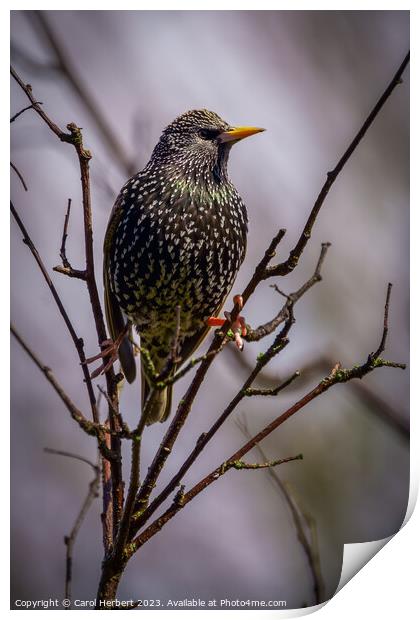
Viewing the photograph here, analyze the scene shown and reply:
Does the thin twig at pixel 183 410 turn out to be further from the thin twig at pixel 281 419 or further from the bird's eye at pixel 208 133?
the bird's eye at pixel 208 133

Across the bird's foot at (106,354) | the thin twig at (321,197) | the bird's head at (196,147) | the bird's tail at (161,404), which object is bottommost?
the bird's tail at (161,404)

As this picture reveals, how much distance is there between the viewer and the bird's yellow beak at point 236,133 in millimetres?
2049

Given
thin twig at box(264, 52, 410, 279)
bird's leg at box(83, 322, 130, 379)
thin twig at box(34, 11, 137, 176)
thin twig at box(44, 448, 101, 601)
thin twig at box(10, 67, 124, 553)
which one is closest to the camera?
thin twig at box(264, 52, 410, 279)

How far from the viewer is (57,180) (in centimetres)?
199

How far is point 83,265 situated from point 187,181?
1.38 feet

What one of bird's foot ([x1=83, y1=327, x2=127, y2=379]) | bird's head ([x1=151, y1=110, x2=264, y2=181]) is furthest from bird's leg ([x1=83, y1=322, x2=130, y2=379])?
bird's head ([x1=151, y1=110, x2=264, y2=181])

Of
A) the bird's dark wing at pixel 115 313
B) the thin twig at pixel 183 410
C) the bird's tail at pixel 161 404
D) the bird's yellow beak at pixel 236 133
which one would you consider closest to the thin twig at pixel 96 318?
the thin twig at pixel 183 410

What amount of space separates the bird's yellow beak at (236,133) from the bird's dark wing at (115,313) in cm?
35

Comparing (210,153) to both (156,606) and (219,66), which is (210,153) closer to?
(219,66)

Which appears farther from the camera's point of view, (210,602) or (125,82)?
(125,82)

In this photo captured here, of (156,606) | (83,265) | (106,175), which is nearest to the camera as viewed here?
(156,606)

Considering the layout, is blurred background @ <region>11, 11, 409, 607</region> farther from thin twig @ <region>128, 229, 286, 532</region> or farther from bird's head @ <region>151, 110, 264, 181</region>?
thin twig @ <region>128, 229, 286, 532</region>

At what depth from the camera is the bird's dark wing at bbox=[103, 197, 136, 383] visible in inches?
79.8
